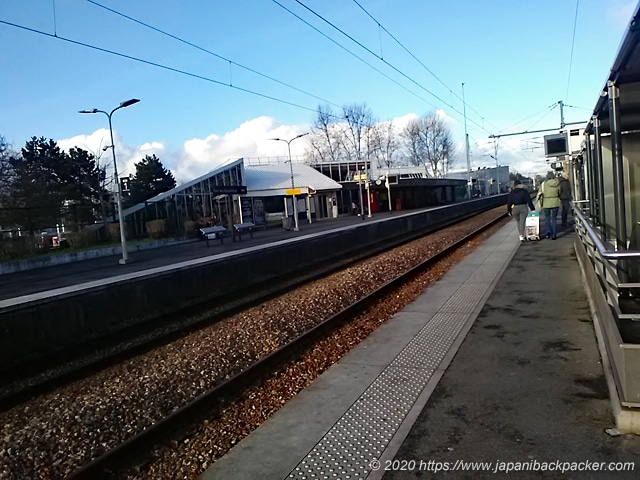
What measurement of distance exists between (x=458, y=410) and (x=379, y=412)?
2.18 feet

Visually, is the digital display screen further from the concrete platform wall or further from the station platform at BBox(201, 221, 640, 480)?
the station platform at BBox(201, 221, 640, 480)

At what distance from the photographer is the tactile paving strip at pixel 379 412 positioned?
3.97 m

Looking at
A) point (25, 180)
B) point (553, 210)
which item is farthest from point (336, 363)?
point (25, 180)

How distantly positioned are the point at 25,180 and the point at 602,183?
115 ft

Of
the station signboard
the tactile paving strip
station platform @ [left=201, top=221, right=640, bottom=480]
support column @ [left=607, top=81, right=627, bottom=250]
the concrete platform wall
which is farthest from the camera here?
the station signboard

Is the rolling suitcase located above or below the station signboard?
below

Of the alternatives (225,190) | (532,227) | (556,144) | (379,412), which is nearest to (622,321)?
(379,412)

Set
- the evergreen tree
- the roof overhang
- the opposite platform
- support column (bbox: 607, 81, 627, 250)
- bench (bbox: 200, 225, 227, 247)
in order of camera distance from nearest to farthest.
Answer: the roof overhang
the opposite platform
support column (bbox: 607, 81, 627, 250)
bench (bbox: 200, 225, 227, 247)
the evergreen tree

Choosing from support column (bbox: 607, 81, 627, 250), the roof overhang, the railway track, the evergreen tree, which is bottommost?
the railway track

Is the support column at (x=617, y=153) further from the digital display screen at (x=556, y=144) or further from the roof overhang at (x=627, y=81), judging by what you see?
the digital display screen at (x=556, y=144)

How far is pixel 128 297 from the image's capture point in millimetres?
9414

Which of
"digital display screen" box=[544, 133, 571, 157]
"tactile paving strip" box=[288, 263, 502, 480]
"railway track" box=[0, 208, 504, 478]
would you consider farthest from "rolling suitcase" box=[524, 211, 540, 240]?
"tactile paving strip" box=[288, 263, 502, 480]

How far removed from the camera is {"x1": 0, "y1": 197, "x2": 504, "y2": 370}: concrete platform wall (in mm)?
7414

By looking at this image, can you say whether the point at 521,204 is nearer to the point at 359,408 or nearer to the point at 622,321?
the point at 622,321
